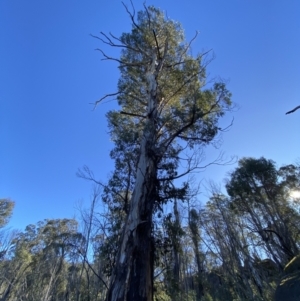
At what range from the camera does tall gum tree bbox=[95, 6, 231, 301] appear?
3.12 metres

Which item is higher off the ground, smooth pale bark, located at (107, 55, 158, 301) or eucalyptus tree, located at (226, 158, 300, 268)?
eucalyptus tree, located at (226, 158, 300, 268)

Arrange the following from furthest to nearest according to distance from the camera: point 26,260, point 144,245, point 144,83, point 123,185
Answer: point 26,260 → point 144,83 → point 123,185 → point 144,245

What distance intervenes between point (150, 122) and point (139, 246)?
351 centimetres

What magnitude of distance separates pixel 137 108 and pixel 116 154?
2.86 m

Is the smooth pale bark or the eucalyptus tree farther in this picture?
the eucalyptus tree

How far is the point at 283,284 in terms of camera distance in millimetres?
2336

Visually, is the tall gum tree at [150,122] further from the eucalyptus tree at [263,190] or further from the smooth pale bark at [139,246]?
the eucalyptus tree at [263,190]

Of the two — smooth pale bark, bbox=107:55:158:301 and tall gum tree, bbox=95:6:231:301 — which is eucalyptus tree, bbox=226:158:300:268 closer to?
tall gum tree, bbox=95:6:231:301

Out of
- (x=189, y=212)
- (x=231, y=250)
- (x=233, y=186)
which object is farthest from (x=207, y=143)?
(x=233, y=186)

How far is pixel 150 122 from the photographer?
5754 mm

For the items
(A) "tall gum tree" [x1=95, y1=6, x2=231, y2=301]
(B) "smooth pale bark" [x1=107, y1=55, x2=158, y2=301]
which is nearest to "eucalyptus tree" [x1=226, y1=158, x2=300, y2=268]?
(A) "tall gum tree" [x1=95, y1=6, x2=231, y2=301]

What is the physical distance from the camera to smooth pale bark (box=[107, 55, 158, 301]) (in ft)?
8.93

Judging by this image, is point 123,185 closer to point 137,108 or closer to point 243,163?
point 137,108

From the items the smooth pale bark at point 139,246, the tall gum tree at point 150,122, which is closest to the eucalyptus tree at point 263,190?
the tall gum tree at point 150,122
